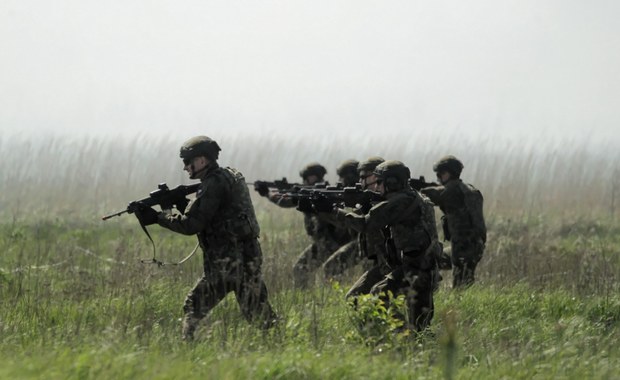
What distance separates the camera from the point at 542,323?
27.4 feet

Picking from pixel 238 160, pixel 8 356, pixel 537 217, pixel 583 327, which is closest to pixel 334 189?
pixel 583 327

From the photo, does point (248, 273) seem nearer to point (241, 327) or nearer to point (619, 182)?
point (241, 327)

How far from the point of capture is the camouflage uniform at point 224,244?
23.4ft

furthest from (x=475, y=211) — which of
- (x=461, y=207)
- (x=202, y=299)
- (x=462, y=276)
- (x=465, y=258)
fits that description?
(x=202, y=299)

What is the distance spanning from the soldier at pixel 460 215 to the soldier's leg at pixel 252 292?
11.5 feet

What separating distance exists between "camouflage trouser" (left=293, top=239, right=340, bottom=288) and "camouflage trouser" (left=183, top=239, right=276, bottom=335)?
3.05m

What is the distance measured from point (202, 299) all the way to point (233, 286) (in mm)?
255

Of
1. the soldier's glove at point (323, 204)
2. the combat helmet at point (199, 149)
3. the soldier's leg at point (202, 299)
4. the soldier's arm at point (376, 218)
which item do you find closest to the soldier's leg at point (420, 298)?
the soldier's arm at point (376, 218)

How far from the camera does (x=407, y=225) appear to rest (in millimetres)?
7617

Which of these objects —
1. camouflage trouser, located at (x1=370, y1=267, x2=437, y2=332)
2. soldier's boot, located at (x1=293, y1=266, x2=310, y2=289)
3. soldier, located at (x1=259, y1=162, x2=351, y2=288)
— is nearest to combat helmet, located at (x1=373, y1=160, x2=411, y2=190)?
camouflage trouser, located at (x1=370, y1=267, x2=437, y2=332)

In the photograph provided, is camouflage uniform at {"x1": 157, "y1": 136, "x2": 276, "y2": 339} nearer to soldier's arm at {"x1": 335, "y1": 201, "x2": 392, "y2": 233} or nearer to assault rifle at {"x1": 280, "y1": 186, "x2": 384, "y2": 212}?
soldier's arm at {"x1": 335, "y1": 201, "x2": 392, "y2": 233}

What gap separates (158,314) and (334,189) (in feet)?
6.40

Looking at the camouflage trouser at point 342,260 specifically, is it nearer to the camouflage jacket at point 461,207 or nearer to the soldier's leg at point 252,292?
the camouflage jacket at point 461,207

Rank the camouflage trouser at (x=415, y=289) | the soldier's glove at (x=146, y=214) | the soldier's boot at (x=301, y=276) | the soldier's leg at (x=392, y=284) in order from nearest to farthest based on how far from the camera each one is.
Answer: the soldier's glove at (x=146, y=214) < the camouflage trouser at (x=415, y=289) < the soldier's leg at (x=392, y=284) < the soldier's boot at (x=301, y=276)
